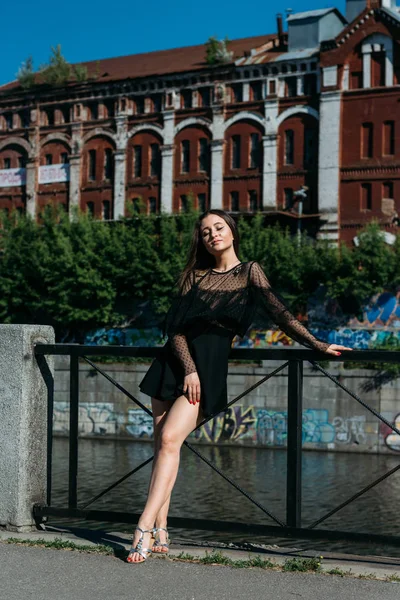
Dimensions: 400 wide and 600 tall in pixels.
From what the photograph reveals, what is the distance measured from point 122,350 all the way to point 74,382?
0.49 metres

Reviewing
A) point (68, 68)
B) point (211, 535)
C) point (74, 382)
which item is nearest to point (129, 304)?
point (68, 68)

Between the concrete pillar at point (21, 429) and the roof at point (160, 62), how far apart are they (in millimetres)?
40763

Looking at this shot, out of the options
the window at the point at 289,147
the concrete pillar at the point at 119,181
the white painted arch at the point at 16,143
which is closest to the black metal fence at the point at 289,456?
the window at the point at 289,147

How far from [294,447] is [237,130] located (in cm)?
3985

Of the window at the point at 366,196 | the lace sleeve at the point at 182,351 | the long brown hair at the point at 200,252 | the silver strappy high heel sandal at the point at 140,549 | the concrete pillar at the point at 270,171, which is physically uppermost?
the concrete pillar at the point at 270,171

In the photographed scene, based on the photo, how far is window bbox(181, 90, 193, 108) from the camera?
45375 millimetres

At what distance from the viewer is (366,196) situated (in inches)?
1612

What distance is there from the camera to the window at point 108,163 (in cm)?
4750

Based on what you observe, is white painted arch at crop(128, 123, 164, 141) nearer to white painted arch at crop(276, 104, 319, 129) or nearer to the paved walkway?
white painted arch at crop(276, 104, 319, 129)

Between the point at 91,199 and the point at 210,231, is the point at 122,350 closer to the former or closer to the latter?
the point at 210,231

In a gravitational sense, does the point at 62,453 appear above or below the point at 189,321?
below

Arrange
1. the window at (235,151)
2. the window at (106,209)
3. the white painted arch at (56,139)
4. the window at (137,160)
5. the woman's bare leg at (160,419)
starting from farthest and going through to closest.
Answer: the white painted arch at (56,139), the window at (106,209), the window at (137,160), the window at (235,151), the woman's bare leg at (160,419)

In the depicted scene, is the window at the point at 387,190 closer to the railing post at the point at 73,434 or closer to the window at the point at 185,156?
the window at the point at 185,156

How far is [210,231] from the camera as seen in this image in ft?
17.7
